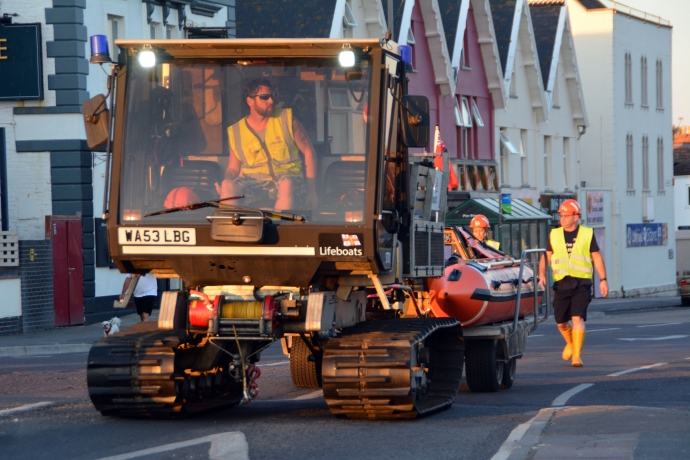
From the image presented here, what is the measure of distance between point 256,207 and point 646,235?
169 ft

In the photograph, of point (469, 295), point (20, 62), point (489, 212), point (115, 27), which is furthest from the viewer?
point (489, 212)

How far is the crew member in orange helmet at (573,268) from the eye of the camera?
51.3 ft

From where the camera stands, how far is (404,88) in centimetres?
1062

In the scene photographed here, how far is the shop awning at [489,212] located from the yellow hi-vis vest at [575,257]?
2365cm

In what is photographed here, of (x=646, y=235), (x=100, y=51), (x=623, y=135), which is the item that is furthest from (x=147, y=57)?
(x=646, y=235)

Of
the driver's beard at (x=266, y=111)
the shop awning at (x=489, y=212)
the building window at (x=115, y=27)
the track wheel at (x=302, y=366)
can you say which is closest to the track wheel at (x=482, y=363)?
the track wheel at (x=302, y=366)

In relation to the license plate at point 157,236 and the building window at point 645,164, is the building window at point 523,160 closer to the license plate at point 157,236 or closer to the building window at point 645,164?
the building window at point 645,164

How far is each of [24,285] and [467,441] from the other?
56.5 ft

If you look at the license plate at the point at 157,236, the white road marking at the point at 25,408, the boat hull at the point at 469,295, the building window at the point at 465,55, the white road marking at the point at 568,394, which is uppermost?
the building window at the point at 465,55

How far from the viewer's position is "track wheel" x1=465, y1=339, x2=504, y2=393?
517 inches

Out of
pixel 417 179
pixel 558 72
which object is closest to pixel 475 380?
pixel 417 179

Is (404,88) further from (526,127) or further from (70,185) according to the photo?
(526,127)

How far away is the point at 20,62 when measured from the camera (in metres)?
27.7

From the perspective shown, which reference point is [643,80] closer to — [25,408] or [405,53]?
[405,53]
